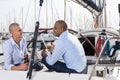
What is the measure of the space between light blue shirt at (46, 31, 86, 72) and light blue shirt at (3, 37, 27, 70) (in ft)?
1.90

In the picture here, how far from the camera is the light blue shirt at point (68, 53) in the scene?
4223mm

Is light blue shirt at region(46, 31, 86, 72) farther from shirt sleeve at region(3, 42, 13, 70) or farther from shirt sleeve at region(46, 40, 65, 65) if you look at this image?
shirt sleeve at region(3, 42, 13, 70)

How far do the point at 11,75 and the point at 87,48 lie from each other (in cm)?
379

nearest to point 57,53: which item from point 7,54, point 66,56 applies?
point 66,56

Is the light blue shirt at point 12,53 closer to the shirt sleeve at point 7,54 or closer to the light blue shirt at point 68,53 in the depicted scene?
the shirt sleeve at point 7,54

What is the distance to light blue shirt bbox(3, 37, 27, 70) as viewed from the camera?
454cm

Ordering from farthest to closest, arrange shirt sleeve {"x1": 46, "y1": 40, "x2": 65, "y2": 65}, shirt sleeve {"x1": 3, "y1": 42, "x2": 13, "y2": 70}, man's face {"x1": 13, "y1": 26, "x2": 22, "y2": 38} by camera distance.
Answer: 1. man's face {"x1": 13, "y1": 26, "x2": 22, "y2": 38}
2. shirt sleeve {"x1": 3, "y1": 42, "x2": 13, "y2": 70}
3. shirt sleeve {"x1": 46, "y1": 40, "x2": 65, "y2": 65}

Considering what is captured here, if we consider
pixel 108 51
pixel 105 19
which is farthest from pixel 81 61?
pixel 105 19

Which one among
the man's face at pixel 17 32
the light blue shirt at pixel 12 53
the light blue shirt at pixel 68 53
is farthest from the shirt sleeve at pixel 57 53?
the man's face at pixel 17 32

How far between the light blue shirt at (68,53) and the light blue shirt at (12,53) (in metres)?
0.58

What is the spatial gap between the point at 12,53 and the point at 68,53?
86 centimetres

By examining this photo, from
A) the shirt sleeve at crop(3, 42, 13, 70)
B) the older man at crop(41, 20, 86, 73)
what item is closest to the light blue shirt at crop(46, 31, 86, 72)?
the older man at crop(41, 20, 86, 73)

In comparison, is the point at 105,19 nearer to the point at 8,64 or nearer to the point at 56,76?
the point at 8,64

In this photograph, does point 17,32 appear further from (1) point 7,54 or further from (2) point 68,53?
(2) point 68,53
